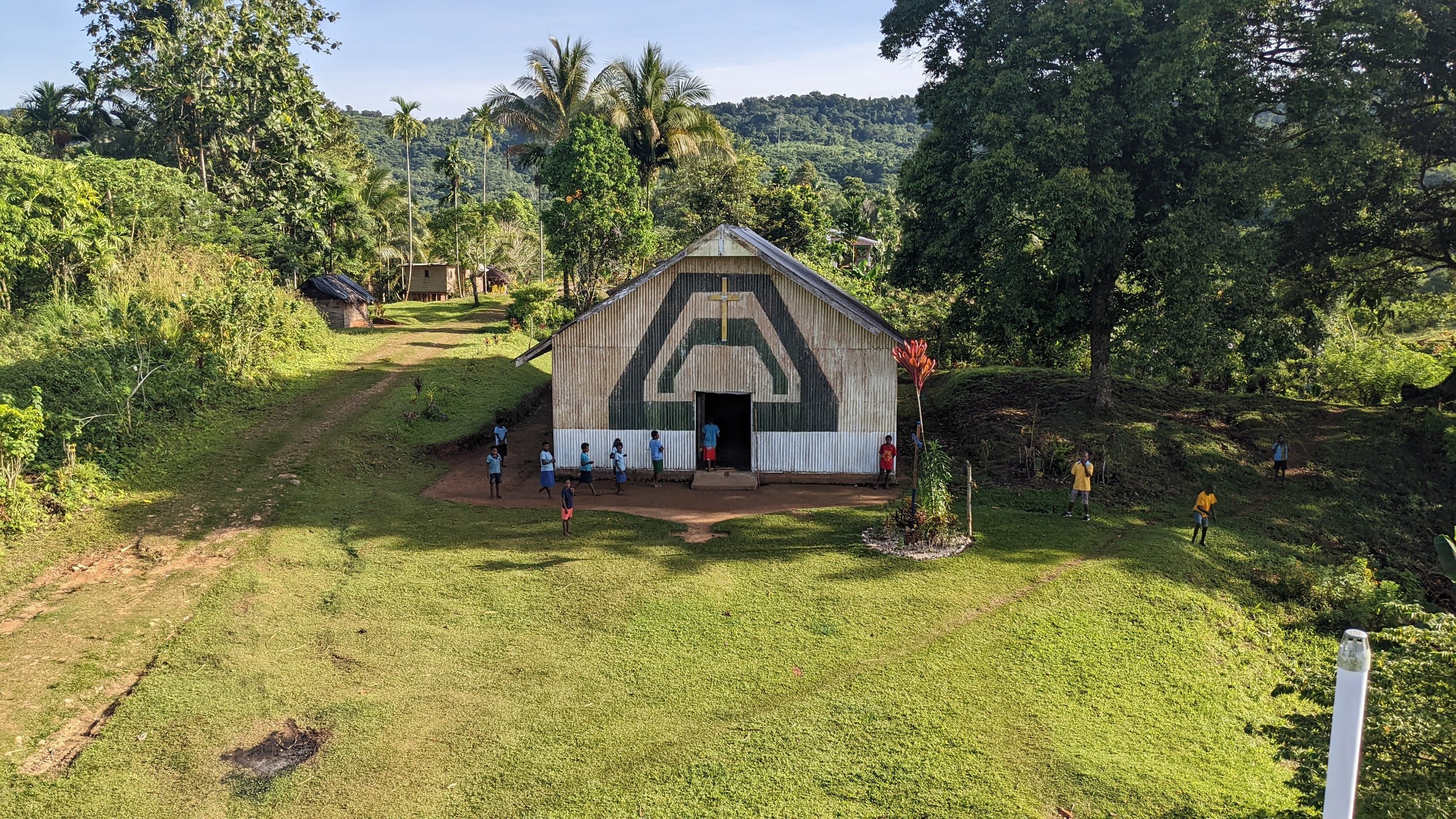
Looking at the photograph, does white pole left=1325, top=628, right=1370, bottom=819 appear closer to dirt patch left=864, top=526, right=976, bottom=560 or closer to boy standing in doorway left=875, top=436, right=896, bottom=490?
dirt patch left=864, top=526, right=976, bottom=560

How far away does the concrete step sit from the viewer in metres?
20.6

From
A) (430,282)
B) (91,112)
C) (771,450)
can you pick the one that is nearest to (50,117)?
(91,112)

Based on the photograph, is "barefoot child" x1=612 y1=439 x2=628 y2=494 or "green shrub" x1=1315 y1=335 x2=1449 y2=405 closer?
"barefoot child" x1=612 y1=439 x2=628 y2=494

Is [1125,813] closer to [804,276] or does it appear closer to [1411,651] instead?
[1411,651]

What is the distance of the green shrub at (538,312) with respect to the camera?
122 feet

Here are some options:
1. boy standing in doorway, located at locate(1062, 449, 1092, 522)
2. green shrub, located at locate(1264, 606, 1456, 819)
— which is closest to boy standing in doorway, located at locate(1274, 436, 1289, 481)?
boy standing in doorway, located at locate(1062, 449, 1092, 522)

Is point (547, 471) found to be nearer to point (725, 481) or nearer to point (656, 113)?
point (725, 481)

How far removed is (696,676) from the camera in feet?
38.9

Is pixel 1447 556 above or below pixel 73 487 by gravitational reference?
above

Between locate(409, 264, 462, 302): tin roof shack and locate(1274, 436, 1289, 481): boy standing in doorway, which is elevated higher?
locate(409, 264, 462, 302): tin roof shack

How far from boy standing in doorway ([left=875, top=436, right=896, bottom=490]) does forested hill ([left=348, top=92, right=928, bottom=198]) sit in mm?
48583

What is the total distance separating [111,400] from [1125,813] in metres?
21.9

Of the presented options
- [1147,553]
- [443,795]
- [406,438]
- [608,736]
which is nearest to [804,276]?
[1147,553]

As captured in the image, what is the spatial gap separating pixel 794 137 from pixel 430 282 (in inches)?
4200
